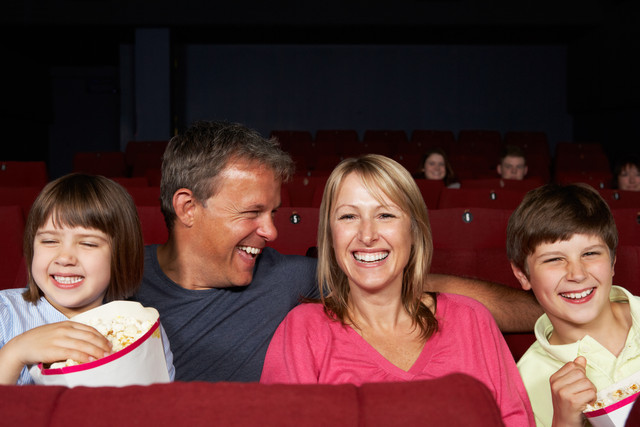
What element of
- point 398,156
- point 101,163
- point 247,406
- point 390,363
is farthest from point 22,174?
point 247,406

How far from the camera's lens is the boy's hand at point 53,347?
0.85m

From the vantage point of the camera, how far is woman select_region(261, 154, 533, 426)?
1154mm

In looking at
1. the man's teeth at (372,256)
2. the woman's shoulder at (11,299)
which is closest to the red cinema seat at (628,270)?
the man's teeth at (372,256)

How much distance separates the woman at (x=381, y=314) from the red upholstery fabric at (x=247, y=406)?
633 mm

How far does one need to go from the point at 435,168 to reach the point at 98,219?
3.59 meters

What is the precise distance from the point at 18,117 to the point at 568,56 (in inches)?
350

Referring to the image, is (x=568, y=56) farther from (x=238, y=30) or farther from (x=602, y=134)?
(x=238, y=30)

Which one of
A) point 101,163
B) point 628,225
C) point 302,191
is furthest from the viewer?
point 101,163

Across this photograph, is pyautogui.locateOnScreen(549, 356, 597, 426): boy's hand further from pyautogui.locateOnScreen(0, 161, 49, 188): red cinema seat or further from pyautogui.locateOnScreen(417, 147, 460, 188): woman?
pyautogui.locateOnScreen(0, 161, 49, 188): red cinema seat

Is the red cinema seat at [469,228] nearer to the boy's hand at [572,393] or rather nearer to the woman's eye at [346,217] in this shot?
the woman's eye at [346,217]

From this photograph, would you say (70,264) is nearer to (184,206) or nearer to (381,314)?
(184,206)

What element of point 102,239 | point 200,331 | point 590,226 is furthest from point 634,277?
point 102,239

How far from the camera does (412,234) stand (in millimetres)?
1313

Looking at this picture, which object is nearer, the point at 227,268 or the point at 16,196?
the point at 227,268
